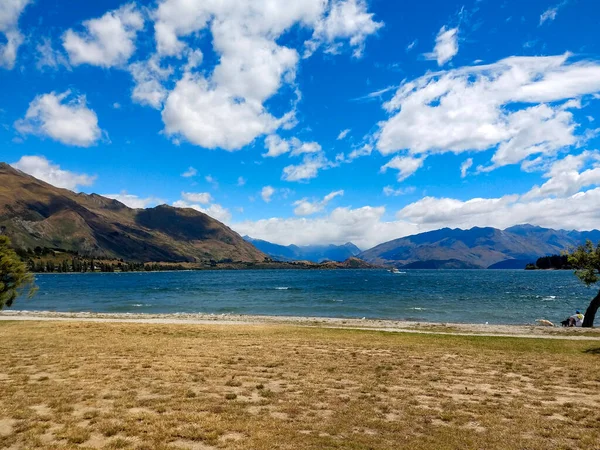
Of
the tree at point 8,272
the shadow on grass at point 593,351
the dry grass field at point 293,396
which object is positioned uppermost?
the tree at point 8,272

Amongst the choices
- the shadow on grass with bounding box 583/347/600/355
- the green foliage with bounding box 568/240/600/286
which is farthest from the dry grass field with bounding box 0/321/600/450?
the green foliage with bounding box 568/240/600/286

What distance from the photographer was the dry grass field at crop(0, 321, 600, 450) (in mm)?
10531

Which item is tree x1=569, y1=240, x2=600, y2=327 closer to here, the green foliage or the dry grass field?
the green foliage

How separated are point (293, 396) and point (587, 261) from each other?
141ft

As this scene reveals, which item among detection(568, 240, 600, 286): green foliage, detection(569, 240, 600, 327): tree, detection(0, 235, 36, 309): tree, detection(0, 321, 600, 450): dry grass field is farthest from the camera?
detection(568, 240, 600, 286): green foliage

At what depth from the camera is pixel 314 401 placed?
13.9 m

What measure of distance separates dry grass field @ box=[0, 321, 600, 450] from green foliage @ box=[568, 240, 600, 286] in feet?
63.6

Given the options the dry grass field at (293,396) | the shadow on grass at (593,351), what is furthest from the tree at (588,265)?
the dry grass field at (293,396)

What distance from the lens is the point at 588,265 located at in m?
43.8

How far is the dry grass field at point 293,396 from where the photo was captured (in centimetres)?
1053

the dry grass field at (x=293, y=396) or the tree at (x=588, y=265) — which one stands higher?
the tree at (x=588, y=265)

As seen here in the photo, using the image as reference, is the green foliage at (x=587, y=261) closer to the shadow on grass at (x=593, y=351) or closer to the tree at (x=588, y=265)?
the tree at (x=588, y=265)

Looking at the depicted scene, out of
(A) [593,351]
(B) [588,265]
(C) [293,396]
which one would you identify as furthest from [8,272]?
(B) [588,265]

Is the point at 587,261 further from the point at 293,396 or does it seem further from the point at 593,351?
the point at 293,396
